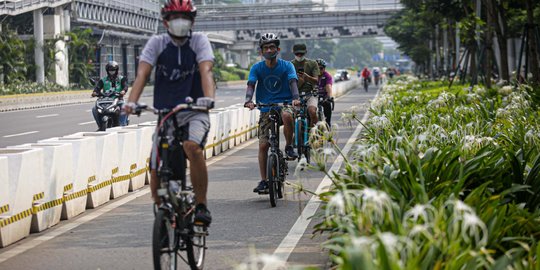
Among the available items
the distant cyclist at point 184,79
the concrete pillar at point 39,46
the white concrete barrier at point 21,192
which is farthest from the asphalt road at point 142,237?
the concrete pillar at point 39,46

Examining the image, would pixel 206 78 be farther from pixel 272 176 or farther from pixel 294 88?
A: pixel 294 88

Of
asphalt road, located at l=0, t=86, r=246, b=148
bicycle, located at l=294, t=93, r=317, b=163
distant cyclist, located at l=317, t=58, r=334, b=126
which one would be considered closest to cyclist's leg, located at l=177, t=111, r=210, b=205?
bicycle, located at l=294, t=93, r=317, b=163

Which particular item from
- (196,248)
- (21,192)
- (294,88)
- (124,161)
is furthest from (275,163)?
(196,248)

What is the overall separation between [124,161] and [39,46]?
2442 inches

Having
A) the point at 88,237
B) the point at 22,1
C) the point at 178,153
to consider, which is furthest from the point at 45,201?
the point at 22,1

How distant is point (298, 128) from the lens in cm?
1581

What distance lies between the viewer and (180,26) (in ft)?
26.1

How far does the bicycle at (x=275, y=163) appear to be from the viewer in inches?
492

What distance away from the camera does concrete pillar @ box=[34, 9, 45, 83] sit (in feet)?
243

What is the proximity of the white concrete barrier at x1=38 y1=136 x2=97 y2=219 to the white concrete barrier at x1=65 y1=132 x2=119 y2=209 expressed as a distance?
0.34 feet

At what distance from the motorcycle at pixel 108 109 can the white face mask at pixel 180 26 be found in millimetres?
12795

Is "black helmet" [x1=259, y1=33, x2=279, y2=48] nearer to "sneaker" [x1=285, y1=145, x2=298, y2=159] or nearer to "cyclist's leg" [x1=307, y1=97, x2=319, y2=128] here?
"sneaker" [x1=285, y1=145, x2=298, y2=159]

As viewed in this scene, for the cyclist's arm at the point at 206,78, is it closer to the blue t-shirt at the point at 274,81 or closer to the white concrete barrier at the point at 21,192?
the white concrete barrier at the point at 21,192

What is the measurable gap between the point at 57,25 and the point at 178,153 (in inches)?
2843
